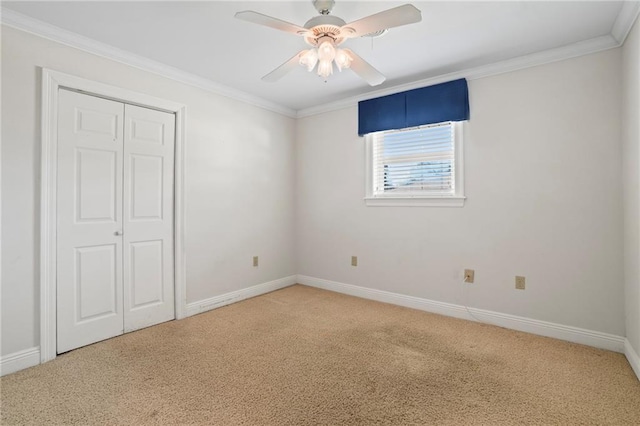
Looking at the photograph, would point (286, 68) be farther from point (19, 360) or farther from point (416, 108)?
point (19, 360)

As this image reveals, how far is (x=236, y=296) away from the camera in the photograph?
368 cm

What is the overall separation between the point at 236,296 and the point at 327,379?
193 cm

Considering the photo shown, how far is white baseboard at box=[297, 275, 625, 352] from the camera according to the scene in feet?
8.16

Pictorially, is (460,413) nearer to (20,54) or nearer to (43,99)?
(43,99)

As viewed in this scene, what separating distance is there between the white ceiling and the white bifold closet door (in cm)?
58

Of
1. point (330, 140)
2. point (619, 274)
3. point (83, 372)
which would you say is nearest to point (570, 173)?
point (619, 274)

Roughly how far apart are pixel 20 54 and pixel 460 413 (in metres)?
3.60

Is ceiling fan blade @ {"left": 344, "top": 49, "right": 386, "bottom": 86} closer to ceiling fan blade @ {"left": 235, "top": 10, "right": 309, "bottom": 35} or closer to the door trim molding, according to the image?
ceiling fan blade @ {"left": 235, "top": 10, "right": 309, "bottom": 35}

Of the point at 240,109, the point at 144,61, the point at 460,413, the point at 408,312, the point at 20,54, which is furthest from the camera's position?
the point at 240,109

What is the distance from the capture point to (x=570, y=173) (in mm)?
2607

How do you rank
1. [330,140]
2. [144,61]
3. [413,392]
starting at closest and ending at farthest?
[413,392], [144,61], [330,140]

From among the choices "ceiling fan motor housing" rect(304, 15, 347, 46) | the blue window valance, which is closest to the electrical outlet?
the blue window valance

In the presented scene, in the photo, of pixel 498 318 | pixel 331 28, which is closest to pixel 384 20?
pixel 331 28

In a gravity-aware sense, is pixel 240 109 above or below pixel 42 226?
above
